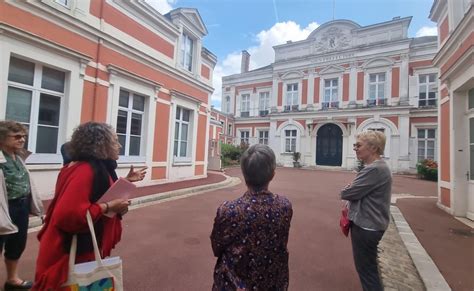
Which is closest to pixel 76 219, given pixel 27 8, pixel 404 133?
pixel 27 8

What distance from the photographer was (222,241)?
150cm

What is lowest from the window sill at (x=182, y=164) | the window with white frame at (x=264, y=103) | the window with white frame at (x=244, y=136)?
the window sill at (x=182, y=164)

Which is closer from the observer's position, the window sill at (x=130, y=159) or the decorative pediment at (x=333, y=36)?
the window sill at (x=130, y=159)

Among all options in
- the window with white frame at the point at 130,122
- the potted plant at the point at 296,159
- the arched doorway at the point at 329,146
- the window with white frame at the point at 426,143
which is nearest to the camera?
the window with white frame at the point at 130,122

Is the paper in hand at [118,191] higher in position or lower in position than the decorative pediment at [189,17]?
lower

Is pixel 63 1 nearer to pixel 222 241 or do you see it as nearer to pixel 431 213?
pixel 222 241

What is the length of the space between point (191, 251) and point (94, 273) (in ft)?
8.13

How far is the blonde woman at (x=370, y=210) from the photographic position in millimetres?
2301

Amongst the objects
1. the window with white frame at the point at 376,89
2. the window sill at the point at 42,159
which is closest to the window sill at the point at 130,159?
the window sill at the point at 42,159

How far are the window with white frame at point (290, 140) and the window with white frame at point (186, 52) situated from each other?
15.2 meters

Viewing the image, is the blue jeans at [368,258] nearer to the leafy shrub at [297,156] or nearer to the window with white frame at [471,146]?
the window with white frame at [471,146]

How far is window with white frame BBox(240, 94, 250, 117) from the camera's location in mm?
29219

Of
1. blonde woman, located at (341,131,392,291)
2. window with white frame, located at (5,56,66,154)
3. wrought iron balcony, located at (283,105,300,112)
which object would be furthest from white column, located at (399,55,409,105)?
window with white frame, located at (5,56,66,154)

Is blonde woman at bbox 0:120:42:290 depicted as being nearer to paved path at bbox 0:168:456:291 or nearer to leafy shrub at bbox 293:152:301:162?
paved path at bbox 0:168:456:291
